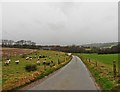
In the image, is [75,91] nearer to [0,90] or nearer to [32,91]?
[32,91]

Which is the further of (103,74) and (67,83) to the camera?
(103,74)

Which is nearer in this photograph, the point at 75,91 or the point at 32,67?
the point at 75,91

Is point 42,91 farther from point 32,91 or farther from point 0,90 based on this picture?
point 0,90

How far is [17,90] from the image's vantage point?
639 inches

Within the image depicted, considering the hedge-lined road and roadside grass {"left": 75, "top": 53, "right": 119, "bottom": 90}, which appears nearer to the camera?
the hedge-lined road

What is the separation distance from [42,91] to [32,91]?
0.63m

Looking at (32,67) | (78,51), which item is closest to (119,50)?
(78,51)

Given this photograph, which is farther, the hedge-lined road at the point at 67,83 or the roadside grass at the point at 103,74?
the roadside grass at the point at 103,74

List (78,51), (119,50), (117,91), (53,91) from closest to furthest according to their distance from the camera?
(117,91), (53,91), (119,50), (78,51)

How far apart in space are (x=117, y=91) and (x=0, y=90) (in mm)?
7268

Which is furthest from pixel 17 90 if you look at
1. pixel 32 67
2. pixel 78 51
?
pixel 78 51

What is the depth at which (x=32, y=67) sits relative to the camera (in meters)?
38.3

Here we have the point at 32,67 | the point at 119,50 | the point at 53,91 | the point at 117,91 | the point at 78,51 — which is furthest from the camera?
the point at 78,51

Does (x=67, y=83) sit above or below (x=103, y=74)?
above
